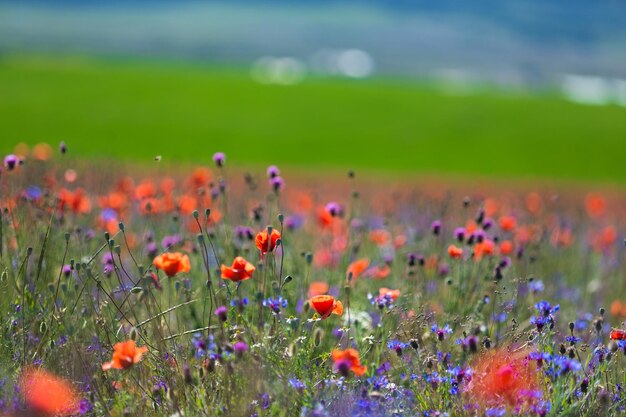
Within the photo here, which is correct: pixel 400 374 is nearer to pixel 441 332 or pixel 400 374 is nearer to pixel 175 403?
pixel 441 332

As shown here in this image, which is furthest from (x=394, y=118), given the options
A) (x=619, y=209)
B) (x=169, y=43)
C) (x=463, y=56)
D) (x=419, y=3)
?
(x=419, y=3)

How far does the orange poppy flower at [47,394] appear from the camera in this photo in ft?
8.16

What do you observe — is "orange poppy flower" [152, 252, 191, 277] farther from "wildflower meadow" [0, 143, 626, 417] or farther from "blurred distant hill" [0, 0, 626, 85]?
"blurred distant hill" [0, 0, 626, 85]

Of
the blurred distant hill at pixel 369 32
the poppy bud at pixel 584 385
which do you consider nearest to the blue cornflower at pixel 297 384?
the poppy bud at pixel 584 385

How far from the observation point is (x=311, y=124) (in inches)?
981

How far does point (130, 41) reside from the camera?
8519 centimetres

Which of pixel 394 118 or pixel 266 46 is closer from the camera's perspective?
pixel 394 118

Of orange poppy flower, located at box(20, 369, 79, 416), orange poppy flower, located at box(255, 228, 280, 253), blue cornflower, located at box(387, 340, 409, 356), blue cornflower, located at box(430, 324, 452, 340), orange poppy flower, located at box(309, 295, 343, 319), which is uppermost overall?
orange poppy flower, located at box(255, 228, 280, 253)

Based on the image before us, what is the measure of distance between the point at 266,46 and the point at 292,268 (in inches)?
3107

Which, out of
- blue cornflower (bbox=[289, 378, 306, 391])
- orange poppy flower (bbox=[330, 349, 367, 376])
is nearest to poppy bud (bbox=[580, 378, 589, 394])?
orange poppy flower (bbox=[330, 349, 367, 376])

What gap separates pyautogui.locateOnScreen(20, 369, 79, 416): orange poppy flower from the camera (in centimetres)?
249

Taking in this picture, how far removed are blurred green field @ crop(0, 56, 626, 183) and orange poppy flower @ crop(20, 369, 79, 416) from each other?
14.0m

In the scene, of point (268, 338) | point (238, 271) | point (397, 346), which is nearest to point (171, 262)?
point (238, 271)

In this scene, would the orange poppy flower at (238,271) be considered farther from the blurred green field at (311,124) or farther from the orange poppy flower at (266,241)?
the blurred green field at (311,124)
